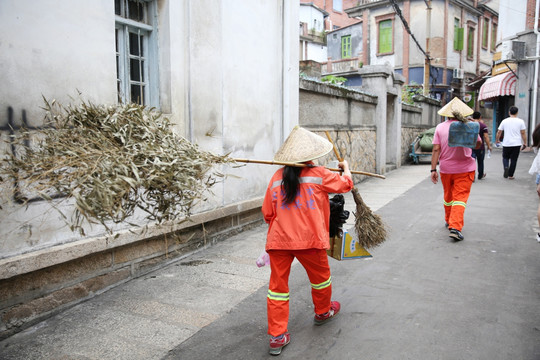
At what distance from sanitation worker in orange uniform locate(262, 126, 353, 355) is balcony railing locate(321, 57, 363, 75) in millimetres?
30373

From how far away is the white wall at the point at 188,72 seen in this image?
3629mm

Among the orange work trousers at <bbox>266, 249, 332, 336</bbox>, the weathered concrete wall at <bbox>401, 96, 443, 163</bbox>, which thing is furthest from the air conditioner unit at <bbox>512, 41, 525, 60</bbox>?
the orange work trousers at <bbox>266, 249, 332, 336</bbox>

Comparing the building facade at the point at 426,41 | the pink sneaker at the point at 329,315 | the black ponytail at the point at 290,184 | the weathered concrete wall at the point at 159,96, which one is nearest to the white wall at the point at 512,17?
the building facade at the point at 426,41

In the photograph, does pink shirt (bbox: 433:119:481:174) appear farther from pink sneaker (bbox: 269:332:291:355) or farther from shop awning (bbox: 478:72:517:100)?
shop awning (bbox: 478:72:517:100)

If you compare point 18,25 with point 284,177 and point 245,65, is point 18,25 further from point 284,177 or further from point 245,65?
point 245,65

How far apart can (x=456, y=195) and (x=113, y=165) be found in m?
4.84

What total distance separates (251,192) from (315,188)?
3.71 metres

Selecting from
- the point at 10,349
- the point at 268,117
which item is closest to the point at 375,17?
the point at 268,117

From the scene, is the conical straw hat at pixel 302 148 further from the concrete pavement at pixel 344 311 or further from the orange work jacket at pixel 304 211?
the concrete pavement at pixel 344 311

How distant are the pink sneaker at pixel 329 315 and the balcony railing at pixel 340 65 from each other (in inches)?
1192

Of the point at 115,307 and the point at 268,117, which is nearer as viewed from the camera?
the point at 115,307

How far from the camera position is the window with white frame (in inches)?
194

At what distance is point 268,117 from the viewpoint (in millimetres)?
7281

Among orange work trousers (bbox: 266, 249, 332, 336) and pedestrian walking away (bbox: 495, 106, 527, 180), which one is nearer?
orange work trousers (bbox: 266, 249, 332, 336)
